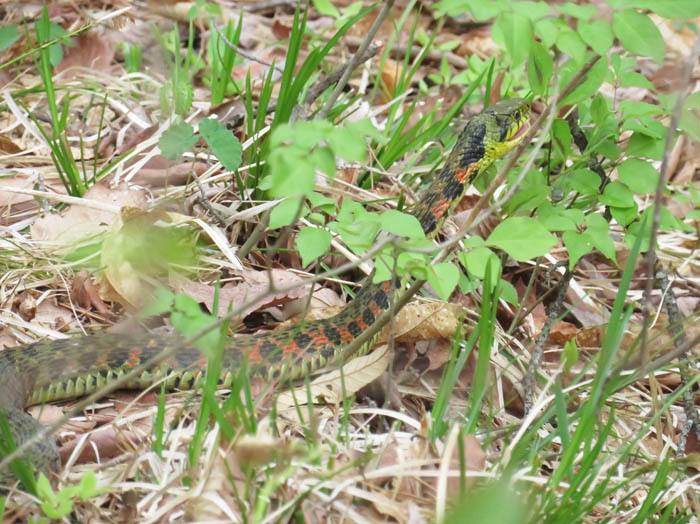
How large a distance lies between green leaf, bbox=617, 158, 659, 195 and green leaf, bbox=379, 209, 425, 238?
955mm

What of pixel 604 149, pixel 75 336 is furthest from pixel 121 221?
pixel 604 149

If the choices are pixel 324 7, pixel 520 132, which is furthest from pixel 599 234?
pixel 324 7

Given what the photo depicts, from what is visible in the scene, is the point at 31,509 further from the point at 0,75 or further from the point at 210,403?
the point at 0,75

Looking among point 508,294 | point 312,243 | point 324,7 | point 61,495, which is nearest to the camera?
point 61,495

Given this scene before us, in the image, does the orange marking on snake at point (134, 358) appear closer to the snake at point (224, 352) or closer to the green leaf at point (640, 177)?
the snake at point (224, 352)

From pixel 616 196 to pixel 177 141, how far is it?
1830 millimetres

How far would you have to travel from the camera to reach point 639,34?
2.22 meters

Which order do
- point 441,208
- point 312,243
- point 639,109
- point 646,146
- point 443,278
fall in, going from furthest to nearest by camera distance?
1. point 441,208
2. point 646,146
3. point 639,109
4. point 312,243
5. point 443,278

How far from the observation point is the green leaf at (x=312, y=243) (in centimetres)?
278

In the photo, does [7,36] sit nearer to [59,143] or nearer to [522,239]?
[59,143]

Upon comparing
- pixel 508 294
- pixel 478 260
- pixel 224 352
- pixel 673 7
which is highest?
pixel 673 7

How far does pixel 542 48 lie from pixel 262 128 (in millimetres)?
1800

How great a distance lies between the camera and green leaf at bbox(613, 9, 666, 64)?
7.21 ft

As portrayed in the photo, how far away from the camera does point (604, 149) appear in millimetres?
3107
